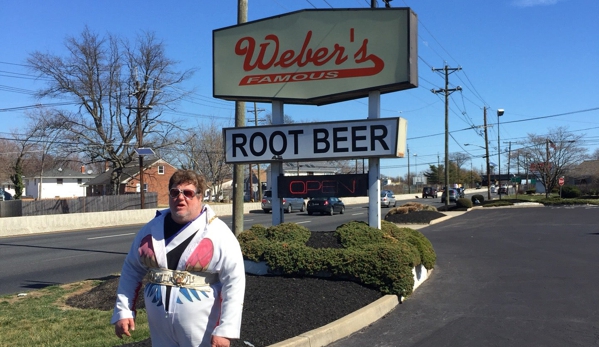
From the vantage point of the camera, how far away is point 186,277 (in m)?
3.39

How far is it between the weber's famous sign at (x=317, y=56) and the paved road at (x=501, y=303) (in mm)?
3918

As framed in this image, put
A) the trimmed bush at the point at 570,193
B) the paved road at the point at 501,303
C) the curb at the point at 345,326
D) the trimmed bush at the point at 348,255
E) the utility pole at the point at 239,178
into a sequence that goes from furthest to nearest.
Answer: the trimmed bush at the point at 570,193 < the utility pole at the point at 239,178 < the trimmed bush at the point at 348,255 < the paved road at the point at 501,303 < the curb at the point at 345,326

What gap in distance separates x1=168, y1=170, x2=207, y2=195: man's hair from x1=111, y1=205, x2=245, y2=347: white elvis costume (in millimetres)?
183

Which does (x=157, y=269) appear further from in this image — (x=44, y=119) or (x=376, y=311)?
(x=44, y=119)

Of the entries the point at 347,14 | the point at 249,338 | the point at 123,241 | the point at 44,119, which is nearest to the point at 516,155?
the point at 44,119

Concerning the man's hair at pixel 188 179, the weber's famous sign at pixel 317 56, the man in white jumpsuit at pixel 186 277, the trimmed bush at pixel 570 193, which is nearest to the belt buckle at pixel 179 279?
the man in white jumpsuit at pixel 186 277

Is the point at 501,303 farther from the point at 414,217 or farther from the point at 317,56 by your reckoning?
the point at 414,217

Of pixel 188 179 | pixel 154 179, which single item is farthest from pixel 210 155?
pixel 188 179

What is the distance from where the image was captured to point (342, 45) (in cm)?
1052

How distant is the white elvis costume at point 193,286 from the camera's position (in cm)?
333

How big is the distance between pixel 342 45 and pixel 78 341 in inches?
272

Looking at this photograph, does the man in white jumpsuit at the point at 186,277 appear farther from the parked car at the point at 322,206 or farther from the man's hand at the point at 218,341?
the parked car at the point at 322,206

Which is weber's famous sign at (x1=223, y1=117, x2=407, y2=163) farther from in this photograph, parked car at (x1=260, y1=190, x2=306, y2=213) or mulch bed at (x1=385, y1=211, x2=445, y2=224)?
parked car at (x1=260, y1=190, x2=306, y2=213)

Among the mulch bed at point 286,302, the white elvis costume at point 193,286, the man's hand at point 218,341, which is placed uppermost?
the white elvis costume at point 193,286
